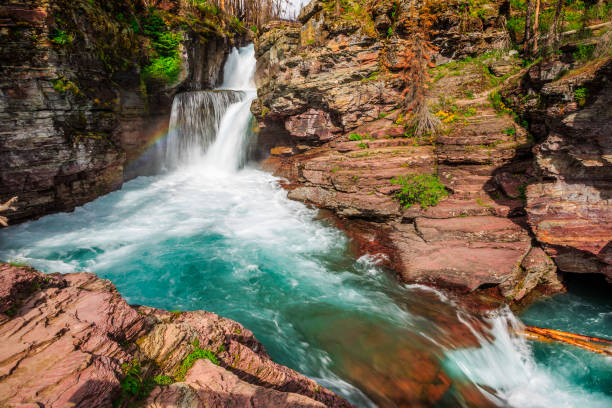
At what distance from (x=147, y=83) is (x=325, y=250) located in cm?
1135

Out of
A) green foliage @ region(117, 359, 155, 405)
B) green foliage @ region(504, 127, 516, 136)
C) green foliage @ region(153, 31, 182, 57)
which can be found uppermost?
green foliage @ region(153, 31, 182, 57)

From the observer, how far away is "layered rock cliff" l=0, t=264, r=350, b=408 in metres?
2.28

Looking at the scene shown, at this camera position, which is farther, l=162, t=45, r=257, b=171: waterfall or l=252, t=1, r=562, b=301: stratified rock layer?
l=162, t=45, r=257, b=171: waterfall

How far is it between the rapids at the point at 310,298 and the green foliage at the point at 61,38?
5504 mm

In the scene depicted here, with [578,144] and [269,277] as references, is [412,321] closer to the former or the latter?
[269,277]

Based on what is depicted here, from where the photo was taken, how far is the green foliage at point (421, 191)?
8.62 m

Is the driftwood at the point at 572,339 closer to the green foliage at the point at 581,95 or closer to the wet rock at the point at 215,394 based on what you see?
the green foliage at the point at 581,95

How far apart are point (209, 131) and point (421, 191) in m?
12.1

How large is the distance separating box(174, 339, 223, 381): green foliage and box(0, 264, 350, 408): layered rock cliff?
0.01 meters

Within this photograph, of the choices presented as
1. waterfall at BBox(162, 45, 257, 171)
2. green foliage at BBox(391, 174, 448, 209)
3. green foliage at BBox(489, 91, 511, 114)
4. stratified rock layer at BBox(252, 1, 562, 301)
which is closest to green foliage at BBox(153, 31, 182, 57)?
waterfall at BBox(162, 45, 257, 171)

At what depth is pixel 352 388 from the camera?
4.29 m

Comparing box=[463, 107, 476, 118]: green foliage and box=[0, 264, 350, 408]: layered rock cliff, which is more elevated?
box=[463, 107, 476, 118]: green foliage

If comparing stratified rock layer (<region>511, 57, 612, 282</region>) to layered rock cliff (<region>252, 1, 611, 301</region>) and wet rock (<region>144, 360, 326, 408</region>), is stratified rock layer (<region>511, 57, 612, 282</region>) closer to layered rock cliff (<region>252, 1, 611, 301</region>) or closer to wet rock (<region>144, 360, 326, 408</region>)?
layered rock cliff (<region>252, 1, 611, 301</region>)

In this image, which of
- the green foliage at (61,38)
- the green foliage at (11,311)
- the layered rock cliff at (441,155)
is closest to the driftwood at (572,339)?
the layered rock cliff at (441,155)
